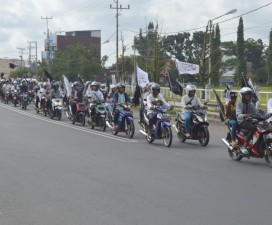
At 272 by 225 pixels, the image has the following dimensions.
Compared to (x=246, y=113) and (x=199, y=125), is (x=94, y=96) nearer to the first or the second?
(x=199, y=125)

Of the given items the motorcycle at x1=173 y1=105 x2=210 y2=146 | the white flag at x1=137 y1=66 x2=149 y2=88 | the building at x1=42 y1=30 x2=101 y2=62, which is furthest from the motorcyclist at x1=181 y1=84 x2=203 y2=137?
the building at x1=42 y1=30 x2=101 y2=62

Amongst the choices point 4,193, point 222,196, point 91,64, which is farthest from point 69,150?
point 91,64

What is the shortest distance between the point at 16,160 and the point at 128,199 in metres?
4.74

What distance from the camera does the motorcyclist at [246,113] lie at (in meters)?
Result: 11.5

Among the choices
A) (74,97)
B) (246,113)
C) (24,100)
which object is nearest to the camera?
(246,113)

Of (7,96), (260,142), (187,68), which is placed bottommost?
(7,96)

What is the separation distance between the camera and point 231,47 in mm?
113875

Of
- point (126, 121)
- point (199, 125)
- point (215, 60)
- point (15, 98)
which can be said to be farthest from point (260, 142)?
point (215, 60)

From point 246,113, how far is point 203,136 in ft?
11.4

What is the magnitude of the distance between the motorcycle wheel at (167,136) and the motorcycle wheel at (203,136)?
1.00m

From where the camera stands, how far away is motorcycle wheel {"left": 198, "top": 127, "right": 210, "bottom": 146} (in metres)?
15.2

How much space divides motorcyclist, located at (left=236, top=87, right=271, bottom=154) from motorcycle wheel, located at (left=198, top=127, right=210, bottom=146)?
3.21m

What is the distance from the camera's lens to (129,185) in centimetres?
909

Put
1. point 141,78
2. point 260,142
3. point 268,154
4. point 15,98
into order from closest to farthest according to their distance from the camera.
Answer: point 268,154, point 260,142, point 141,78, point 15,98
